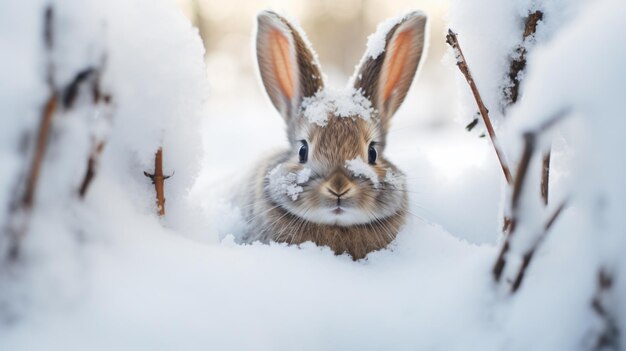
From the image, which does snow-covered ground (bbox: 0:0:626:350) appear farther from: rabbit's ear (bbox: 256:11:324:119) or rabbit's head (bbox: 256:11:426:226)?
rabbit's ear (bbox: 256:11:324:119)

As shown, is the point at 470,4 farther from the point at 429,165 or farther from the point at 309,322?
the point at 429,165

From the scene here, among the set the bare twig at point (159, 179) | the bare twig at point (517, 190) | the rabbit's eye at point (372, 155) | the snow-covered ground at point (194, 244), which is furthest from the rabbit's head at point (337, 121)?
the bare twig at point (517, 190)

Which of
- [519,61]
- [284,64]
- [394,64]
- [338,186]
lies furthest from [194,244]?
[394,64]

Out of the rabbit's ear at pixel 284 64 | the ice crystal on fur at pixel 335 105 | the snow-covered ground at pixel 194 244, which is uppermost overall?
the rabbit's ear at pixel 284 64

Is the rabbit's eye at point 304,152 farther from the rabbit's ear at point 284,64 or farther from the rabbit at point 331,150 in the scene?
the rabbit's ear at point 284,64

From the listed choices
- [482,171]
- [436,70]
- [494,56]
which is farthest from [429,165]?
[436,70]

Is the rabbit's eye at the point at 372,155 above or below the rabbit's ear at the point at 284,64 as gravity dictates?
below

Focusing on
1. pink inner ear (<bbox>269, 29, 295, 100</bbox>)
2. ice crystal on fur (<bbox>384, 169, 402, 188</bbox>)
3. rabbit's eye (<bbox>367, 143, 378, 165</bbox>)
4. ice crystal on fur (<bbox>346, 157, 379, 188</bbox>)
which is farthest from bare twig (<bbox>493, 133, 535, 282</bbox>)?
pink inner ear (<bbox>269, 29, 295, 100</bbox>)

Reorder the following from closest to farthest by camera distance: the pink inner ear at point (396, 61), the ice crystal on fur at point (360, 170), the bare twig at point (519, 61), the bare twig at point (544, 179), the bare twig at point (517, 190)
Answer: the bare twig at point (517, 190)
the bare twig at point (544, 179)
the bare twig at point (519, 61)
the ice crystal on fur at point (360, 170)
the pink inner ear at point (396, 61)
